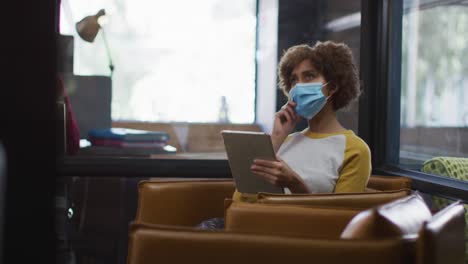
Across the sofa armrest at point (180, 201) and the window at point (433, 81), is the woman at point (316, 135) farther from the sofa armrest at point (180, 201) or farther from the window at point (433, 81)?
the window at point (433, 81)

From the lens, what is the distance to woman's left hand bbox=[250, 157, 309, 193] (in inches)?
91.1

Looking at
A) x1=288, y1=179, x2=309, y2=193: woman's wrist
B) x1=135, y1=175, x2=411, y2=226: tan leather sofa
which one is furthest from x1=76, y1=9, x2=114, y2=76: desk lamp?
x1=288, y1=179, x2=309, y2=193: woman's wrist

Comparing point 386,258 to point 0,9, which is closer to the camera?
point 0,9

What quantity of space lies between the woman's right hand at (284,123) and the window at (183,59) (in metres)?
2.01

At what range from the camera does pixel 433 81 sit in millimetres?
3219

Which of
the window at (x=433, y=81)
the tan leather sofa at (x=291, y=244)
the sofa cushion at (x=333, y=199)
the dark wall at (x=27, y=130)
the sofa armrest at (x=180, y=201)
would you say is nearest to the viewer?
the dark wall at (x=27, y=130)

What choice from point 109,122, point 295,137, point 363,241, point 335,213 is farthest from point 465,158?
point 109,122

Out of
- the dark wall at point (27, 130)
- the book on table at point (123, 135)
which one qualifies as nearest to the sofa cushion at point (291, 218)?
the dark wall at point (27, 130)

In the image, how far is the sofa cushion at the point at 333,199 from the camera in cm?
195

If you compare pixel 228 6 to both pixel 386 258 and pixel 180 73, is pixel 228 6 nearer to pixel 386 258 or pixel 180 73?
pixel 180 73

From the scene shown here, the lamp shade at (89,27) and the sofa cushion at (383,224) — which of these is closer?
the sofa cushion at (383,224)

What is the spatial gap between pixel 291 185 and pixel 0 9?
2050mm

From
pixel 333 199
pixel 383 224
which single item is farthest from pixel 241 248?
pixel 333 199

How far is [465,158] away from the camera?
284 centimetres
